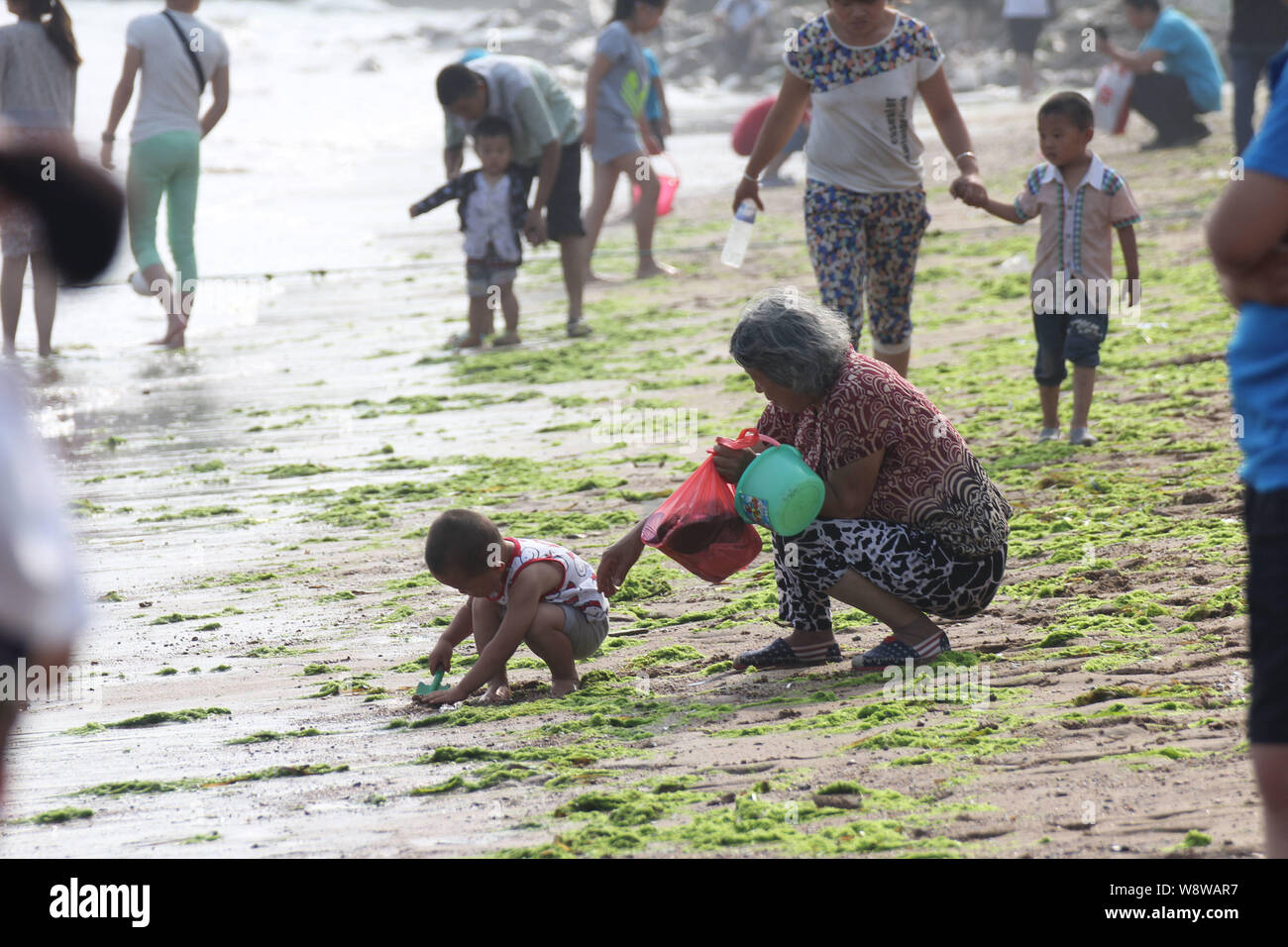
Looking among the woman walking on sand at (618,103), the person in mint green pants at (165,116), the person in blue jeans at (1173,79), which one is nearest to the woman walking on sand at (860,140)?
the person in mint green pants at (165,116)

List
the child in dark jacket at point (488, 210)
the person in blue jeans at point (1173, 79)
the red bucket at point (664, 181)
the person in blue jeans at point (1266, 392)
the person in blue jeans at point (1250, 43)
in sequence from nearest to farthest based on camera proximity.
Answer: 1. the person in blue jeans at point (1266, 392)
2. the child in dark jacket at point (488, 210)
3. the person in blue jeans at point (1250, 43)
4. the red bucket at point (664, 181)
5. the person in blue jeans at point (1173, 79)

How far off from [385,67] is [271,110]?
11.7 m

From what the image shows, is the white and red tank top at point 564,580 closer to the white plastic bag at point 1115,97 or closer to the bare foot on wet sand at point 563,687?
the bare foot on wet sand at point 563,687

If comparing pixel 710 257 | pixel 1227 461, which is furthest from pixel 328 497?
pixel 710 257

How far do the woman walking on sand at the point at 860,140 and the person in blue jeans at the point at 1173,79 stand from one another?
35.3ft

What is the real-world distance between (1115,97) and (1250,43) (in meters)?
4.10

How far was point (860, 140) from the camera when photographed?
621 centimetres

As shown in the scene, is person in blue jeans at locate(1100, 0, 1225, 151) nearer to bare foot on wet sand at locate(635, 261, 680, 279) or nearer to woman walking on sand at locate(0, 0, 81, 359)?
bare foot on wet sand at locate(635, 261, 680, 279)

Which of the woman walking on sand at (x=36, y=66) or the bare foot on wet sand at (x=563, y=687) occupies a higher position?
the woman walking on sand at (x=36, y=66)

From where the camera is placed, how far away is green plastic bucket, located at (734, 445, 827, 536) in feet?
13.3

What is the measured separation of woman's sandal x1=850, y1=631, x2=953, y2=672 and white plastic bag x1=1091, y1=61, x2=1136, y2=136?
12.9 meters

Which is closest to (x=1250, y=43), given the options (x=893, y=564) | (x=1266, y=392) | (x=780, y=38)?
(x=893, y=564)

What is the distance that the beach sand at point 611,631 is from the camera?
3326mm

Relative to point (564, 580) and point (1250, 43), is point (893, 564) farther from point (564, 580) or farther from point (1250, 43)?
point (1250, 43)
